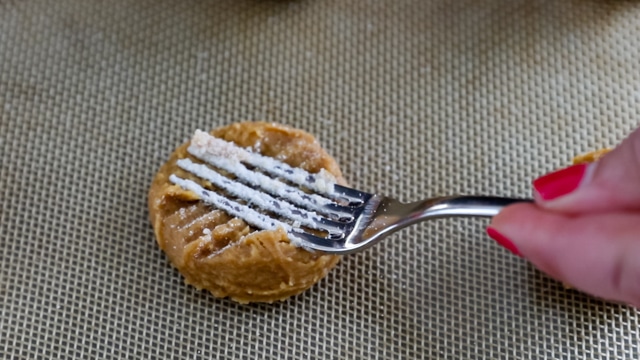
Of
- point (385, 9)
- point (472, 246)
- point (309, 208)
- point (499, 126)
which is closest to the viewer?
point (309, 208)

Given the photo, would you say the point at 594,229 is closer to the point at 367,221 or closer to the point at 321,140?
the point at 367,221

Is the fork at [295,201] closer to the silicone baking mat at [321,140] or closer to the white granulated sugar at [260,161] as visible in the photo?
the white granulated sugar at [260,161]

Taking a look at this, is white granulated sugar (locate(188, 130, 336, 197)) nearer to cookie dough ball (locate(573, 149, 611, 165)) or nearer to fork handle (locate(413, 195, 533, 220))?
fork handle (locate(413, 195, 533, 220))

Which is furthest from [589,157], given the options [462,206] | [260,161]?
[260,161]

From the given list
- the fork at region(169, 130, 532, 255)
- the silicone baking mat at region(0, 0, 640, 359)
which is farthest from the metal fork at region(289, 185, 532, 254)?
the silicone baking mat at region(0, 0, 640, 359)

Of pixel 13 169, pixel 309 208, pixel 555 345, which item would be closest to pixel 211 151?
pixel 309 208

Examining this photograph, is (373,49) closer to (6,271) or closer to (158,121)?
(158,121)
